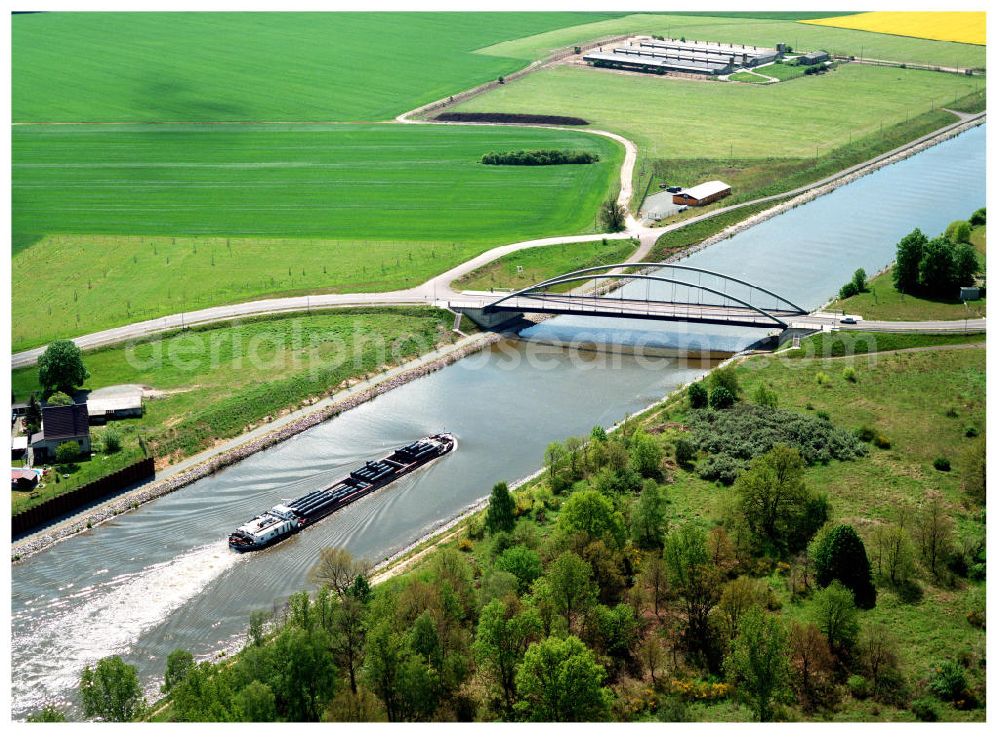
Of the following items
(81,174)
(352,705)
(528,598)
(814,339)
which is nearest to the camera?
(352,705)

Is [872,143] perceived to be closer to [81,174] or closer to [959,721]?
[81,174]

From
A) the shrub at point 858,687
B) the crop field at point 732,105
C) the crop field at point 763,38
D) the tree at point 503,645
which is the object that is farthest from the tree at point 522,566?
the crop field at point 763,38

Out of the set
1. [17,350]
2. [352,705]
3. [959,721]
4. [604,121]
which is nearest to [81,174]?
[17,350]

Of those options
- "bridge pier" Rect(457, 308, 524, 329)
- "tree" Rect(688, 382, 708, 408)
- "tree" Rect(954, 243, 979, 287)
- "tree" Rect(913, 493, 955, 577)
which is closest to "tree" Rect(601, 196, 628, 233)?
"bridge pier" Rect(457, 308, 524, 329)

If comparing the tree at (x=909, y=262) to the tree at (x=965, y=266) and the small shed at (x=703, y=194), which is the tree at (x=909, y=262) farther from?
the small shed at (x=703, y=194)

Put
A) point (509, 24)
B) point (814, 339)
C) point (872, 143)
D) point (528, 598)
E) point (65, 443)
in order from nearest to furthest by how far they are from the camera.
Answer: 1. point (528, 598)
2. point (65, 443)
3. point (814, 339)
4. point (872, 143)
5. point (509, 24)

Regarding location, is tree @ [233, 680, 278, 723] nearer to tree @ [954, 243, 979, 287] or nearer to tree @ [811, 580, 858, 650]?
tree @ [811, 580, 858, 650]

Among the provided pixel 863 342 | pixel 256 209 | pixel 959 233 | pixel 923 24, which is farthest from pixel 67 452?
pixel 923 24

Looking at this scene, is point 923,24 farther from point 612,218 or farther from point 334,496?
point 334,496
